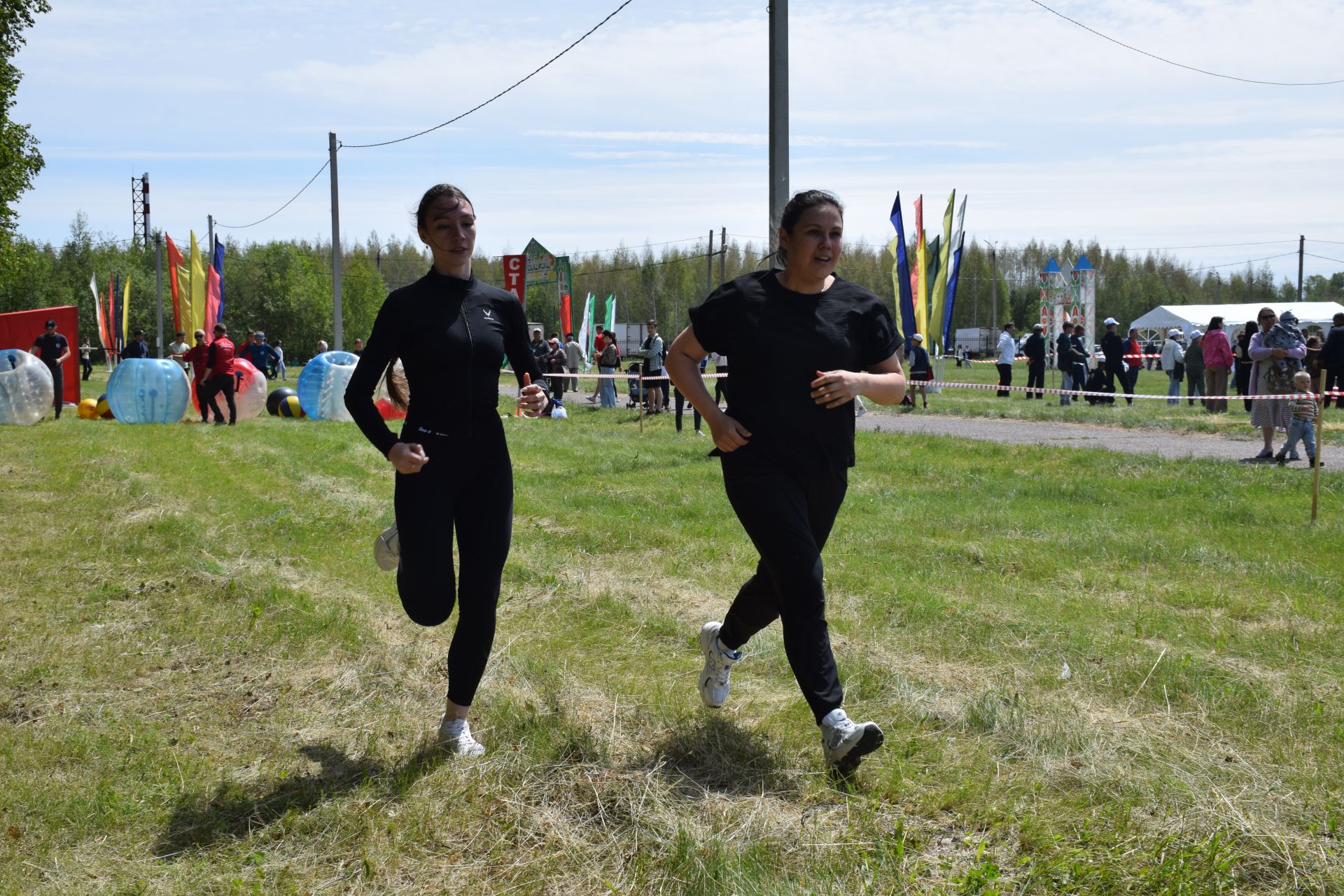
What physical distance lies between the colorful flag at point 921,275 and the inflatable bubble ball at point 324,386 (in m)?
12.2

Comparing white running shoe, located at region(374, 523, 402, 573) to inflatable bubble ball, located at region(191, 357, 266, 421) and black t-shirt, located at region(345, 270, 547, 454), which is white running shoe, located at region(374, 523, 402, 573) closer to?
black t-shirt, located at region(345, 270, 547, 454)

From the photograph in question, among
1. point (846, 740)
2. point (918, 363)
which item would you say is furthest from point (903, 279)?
point (846, 740)

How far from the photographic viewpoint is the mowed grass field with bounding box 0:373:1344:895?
11.1 ft

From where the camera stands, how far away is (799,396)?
13.2 ft

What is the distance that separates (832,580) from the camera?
7.06m

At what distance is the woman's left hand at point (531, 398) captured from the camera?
4.32 metres

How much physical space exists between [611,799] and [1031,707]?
68.6 inches

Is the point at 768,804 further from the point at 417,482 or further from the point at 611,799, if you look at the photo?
the point at 417,482

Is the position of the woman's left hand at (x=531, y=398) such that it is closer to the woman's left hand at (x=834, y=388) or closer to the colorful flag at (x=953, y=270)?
the woman's left hand at (x=834, y=388)

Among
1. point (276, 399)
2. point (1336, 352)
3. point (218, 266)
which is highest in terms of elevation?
point (218, 266)

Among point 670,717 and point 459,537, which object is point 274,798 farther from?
point 670,717

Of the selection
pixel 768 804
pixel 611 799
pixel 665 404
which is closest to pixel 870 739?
pixel 768 804

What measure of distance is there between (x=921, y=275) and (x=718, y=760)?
2313cm

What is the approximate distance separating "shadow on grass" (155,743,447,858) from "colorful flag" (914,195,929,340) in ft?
75.8
